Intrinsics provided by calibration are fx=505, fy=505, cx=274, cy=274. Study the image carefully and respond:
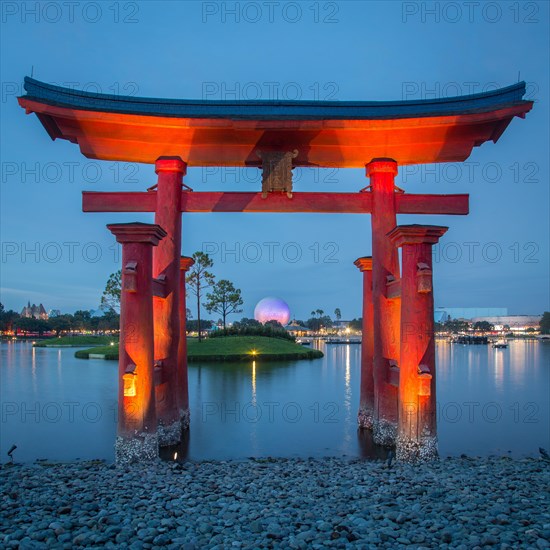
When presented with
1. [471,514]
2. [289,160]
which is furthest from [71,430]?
[471,514]

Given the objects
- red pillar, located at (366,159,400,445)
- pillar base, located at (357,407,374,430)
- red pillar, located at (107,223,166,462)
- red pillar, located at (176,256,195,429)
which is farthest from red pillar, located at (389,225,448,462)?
red pillar, located at (176,256,195,429)

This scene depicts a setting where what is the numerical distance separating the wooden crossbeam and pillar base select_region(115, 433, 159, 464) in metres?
4.87

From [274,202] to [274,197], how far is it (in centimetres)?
11

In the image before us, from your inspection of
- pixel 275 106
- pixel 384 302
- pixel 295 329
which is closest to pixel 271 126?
pixel 275 106

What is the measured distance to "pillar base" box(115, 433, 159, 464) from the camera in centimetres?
859

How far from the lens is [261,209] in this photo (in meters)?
11.0

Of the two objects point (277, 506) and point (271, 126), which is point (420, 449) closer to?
point (277, 506)

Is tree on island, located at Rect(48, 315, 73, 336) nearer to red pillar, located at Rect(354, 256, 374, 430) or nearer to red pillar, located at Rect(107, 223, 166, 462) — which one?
red pillar, located at Rect(354, 256, 374, 430)

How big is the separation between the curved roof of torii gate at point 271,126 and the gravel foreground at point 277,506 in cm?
638

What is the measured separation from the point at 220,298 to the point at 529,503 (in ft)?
147

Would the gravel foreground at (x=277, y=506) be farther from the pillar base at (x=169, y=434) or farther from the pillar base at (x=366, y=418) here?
the pillar base at (x=366, y=418)

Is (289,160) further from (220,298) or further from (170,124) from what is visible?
(220,298)

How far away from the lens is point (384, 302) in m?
10.9

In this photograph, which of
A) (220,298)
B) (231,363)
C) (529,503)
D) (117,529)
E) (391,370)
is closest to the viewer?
(117,529)
